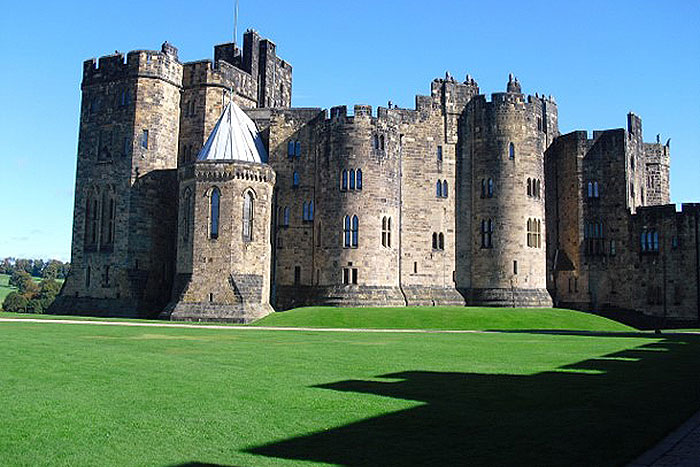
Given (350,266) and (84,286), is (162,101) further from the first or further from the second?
(350,266)

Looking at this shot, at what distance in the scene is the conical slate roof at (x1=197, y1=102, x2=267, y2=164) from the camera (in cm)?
5325

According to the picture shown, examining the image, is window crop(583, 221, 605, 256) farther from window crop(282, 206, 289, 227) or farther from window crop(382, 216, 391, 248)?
window crop(282, 206, 289, 227)

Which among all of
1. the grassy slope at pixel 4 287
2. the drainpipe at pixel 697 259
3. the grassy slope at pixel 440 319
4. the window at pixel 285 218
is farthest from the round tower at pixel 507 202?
the grassy slope at pixel 4 287

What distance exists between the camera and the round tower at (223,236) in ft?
163

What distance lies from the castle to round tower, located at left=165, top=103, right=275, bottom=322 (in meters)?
0.17

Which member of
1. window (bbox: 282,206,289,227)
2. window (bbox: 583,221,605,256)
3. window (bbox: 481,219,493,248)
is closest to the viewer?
window (bbox: 481,219,493,248)

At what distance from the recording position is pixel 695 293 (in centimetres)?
5353

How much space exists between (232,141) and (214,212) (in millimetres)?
6058

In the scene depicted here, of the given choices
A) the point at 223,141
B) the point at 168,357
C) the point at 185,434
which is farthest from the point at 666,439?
the point at 223,141

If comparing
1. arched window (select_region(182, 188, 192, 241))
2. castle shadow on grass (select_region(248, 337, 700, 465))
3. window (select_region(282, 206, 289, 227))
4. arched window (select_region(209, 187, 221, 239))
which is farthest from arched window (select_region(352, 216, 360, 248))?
castle shadow on grass (select_region(248, 337, 700, 465))

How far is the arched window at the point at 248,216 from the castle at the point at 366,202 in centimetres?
11

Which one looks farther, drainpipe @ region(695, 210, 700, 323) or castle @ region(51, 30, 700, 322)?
castle @ region(51, 30, 700, 322)

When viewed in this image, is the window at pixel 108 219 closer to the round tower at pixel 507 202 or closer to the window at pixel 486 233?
the round tower at pixel 507 202

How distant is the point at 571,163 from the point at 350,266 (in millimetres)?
21091
